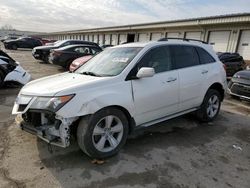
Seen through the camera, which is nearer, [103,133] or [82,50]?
[103,133]

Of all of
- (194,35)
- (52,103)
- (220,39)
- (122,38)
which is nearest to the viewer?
(52,103)

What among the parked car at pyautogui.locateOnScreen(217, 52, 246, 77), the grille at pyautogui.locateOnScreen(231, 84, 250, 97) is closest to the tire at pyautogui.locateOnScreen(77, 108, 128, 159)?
the grille at pyautogui.locateOnScreen(231, 84, 250, 97)

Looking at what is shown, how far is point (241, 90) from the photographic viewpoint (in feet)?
24.4

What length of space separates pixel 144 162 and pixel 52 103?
5.27 ft

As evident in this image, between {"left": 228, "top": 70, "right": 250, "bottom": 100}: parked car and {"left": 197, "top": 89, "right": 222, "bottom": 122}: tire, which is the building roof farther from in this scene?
{"left": 197, "top": 89, "right": 222, "bottom": 122}: tire

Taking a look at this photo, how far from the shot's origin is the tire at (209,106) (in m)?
5.34

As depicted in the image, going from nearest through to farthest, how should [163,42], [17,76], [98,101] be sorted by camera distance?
[98,101]
[163,42]
[17,76]

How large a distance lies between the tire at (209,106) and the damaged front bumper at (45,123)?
3.12 m

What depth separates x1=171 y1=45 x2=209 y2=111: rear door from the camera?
4.68 metres

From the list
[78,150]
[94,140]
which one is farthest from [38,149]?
[94,140]

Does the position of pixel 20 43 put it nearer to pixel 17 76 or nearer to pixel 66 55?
pixel 66 55

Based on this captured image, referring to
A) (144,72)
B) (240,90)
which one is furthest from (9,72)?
(240,90)

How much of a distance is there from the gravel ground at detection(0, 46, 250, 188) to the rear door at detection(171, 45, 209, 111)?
663 mm

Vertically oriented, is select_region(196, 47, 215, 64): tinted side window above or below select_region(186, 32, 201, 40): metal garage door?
below
